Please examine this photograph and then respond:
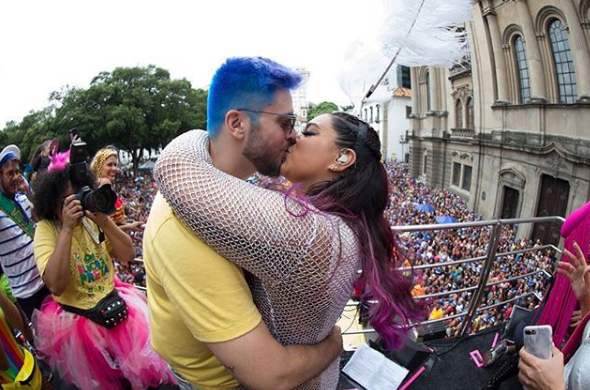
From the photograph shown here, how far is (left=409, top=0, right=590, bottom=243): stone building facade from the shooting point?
28.2 ft

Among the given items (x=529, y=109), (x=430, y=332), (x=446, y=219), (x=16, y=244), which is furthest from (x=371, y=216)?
(x=446, y=219)

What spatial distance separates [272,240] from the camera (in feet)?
2.61

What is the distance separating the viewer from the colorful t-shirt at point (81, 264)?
6.48 ft

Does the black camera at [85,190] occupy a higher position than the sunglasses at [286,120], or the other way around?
the sunglasses at [286,120]

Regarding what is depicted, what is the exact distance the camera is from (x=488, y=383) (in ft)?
7.89

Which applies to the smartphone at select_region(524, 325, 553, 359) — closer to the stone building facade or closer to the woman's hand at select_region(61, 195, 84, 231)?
the woman's hand at select_region(61, 195, 84, 231)

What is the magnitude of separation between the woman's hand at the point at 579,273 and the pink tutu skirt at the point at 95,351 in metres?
2.56

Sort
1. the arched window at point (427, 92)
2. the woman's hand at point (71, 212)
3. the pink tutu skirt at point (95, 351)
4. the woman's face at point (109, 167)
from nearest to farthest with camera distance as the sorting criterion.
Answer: the woman's hand at point (71, 212), the pink tutu skirt at point (95, 351), the woman's face at point (109, 167), the arched window at point (427, 92)

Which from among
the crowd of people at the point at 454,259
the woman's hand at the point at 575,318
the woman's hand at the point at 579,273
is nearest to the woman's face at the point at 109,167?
the crowd of people at the point at 454,259

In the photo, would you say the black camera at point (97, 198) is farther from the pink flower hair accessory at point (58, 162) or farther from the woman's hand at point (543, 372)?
the woman's hand at point (543, 372)

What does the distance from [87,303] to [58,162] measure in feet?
3.06

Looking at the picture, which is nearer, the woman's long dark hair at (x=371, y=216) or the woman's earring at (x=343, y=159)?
the woman's long dark hair at (x=371, y=216)

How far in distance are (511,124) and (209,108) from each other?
43.8ft

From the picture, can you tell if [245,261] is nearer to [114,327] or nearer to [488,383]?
[114,327]
